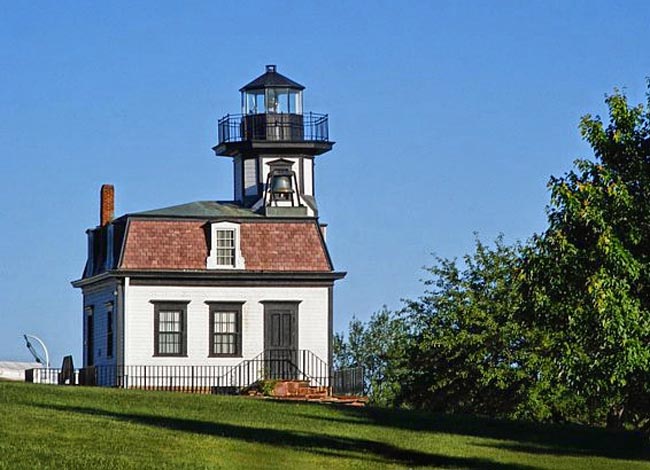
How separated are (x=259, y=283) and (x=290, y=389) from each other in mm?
4465

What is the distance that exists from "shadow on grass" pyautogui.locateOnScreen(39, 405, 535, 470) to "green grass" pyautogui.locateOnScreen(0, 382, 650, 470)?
1.0 inches

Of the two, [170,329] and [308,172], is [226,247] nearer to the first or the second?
[170,329]

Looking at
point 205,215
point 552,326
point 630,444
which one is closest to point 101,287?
point 205,215

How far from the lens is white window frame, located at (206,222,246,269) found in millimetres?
54094

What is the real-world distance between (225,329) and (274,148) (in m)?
8.30

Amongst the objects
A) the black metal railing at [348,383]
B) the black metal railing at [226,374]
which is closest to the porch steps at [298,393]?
the black metal railing at [348,383]

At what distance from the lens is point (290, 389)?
51.2 m

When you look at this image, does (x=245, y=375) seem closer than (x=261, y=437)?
No

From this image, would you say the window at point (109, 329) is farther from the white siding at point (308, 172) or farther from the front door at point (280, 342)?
the white siding at point (308, 172)

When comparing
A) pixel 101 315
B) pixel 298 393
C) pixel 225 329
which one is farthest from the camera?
pixel 101 315

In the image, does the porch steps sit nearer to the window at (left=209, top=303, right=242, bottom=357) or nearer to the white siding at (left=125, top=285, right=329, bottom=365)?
the white siding at (left=125, top=285, right=329, bottom=365)

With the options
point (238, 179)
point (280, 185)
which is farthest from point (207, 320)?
point (238, 179)

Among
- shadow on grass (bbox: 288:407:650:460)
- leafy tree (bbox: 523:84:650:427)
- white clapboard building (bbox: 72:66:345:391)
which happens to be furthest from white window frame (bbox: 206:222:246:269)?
leafy tree (bbox: 523:84:650:427)

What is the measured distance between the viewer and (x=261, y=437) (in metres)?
29.6
